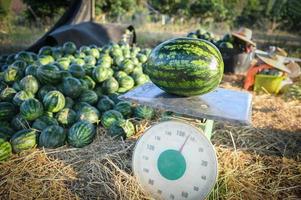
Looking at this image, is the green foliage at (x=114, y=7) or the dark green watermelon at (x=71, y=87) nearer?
the dark green watermelon at (x=71, y=87)

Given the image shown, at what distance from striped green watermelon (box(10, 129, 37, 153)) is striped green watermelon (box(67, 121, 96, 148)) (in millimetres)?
334

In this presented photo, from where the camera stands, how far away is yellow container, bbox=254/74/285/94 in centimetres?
533

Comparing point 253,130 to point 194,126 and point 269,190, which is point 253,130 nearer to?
point 269,190

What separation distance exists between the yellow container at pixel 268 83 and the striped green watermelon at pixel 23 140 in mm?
3915

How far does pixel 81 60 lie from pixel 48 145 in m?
1.67

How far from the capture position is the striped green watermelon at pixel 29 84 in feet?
11.2

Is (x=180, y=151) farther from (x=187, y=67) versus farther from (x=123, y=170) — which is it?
(x=123, y=170)

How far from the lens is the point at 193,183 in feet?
6.61

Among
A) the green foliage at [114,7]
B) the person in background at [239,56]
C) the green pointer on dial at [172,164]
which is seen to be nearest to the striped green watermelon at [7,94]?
the green pointer on dial at [172,164]

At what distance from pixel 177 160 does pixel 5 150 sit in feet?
5.62

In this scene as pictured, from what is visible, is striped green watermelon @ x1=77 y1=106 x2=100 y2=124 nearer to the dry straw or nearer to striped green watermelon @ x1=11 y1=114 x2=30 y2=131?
the dry straw

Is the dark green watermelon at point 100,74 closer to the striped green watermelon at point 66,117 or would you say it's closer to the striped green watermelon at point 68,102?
the striped green watermelon at point 68,102

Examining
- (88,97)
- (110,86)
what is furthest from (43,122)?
(110,86)

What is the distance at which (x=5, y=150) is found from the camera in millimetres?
2846
